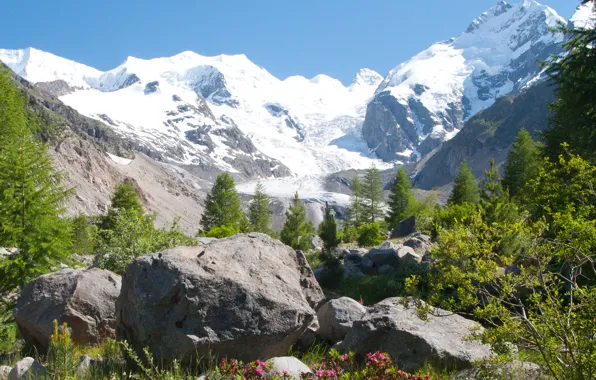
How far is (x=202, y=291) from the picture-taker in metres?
6.30

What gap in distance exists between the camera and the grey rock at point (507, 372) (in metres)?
5.12

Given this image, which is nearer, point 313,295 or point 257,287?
point 257,287

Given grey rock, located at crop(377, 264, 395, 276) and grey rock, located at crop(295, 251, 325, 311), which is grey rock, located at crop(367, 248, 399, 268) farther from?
grey rock, located at crop(295, 251, 325, 311)

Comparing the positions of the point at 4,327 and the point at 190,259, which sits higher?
the point at 190,259

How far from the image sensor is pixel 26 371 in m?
5.58

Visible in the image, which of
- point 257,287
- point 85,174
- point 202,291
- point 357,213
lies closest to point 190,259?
point 202,291

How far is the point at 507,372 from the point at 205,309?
4031mm

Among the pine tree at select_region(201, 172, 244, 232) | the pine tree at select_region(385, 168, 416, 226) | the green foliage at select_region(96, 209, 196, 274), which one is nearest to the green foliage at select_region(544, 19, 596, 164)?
the green foliage at select_region(96, 209, 196, 274)

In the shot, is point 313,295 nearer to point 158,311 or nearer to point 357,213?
point 158,311

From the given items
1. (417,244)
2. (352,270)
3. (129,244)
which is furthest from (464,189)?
(129,244)

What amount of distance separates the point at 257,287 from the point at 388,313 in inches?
89.4

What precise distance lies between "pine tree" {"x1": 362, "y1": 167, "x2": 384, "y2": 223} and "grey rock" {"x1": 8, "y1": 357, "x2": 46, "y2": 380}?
5153 centimetres

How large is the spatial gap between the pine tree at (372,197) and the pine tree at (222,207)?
64.1ft

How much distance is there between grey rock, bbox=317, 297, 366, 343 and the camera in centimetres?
802
